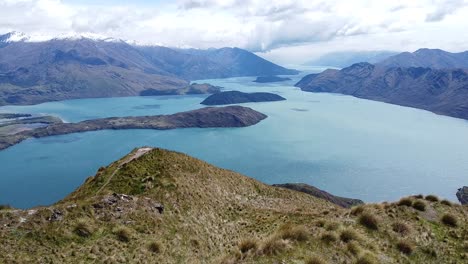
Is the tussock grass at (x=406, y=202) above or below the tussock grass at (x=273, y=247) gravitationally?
below

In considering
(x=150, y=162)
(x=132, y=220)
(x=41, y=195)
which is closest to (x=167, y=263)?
(x=132, y=220)

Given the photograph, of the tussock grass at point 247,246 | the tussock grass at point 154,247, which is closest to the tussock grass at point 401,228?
the tussock grass at point 247,246

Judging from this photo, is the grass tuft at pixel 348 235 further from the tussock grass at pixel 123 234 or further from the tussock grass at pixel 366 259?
the tussock grass at pixel 123 234

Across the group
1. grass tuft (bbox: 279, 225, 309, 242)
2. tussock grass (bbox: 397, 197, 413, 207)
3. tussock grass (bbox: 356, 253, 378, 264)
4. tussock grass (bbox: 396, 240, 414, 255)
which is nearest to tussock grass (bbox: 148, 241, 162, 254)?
grass tuft (bbox: 279, 225, 309, 242)

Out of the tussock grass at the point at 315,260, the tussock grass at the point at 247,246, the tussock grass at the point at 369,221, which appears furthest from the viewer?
the tussock grass at the point at 369,221

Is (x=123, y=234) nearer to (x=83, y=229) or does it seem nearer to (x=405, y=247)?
(x=83, y=229)

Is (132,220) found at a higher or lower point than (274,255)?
lower

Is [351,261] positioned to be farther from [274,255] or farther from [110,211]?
[110,211]

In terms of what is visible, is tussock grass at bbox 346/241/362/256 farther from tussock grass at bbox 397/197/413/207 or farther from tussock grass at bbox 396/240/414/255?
tussock grass at bbox 397/197/413/207
